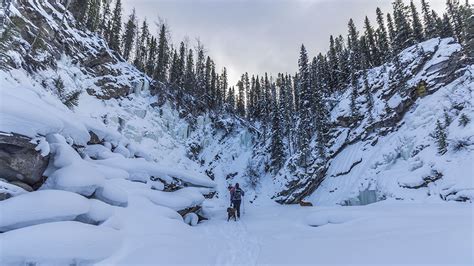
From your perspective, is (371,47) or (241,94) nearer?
(371,47)

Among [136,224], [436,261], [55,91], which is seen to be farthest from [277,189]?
[436,261]

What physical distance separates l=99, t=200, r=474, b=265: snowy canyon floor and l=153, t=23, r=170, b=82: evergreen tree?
45.8 metres

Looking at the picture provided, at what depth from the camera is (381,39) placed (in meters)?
52.9

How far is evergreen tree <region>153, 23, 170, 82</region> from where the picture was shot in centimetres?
5225

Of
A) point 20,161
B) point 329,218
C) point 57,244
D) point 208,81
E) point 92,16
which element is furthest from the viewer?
point 208,81

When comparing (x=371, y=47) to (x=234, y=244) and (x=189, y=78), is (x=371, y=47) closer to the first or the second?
(x=189, y=78)

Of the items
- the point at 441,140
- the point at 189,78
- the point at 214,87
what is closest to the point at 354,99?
the point at 441,140

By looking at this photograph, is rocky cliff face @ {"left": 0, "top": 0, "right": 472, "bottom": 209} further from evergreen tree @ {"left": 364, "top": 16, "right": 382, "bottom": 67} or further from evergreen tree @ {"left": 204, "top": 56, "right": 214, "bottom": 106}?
evergreen tree @ {"left": 364, "top": 16, "right": 382, "bottom": 67}

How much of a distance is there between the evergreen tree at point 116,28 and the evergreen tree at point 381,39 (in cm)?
4664

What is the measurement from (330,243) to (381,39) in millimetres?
55953

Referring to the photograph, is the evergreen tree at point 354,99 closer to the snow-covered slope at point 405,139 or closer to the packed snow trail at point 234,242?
the snow-covered slope at point 405,139

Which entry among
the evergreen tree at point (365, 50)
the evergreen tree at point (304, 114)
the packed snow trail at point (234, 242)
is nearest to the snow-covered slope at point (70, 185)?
the packed snow trail at point (234, 242)

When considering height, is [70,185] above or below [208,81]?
below

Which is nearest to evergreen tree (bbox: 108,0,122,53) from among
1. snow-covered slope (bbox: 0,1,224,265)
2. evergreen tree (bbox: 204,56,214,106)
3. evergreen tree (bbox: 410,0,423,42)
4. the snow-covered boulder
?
evergreen tree (bbox: 204,56,214,106)
